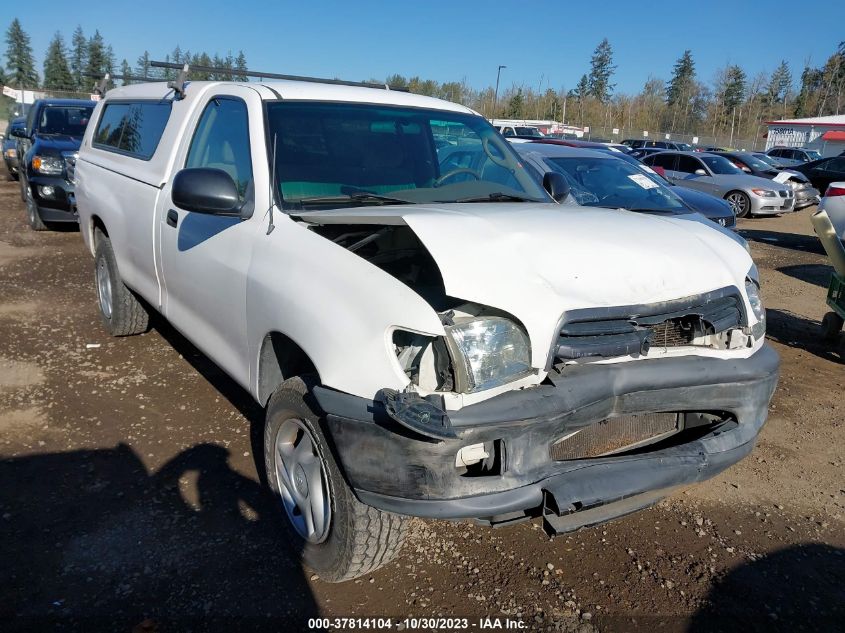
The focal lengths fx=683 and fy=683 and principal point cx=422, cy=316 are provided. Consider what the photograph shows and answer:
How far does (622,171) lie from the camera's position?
846cm

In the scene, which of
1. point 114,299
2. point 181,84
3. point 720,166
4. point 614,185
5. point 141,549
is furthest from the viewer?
point 720,166

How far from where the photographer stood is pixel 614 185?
26.8ft

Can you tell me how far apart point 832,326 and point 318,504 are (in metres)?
5.79

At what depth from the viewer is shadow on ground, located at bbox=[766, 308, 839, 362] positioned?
6.46 meters

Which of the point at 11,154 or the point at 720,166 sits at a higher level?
the point at 720,166

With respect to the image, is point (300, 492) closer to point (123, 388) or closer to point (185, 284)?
point (185, 284)

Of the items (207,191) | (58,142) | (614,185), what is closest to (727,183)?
(614,185)

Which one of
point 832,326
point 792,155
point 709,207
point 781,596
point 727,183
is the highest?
point 792,155

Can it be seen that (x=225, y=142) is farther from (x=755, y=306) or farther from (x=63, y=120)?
(x=63, y=120)

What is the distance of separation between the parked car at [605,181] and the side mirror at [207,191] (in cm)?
506

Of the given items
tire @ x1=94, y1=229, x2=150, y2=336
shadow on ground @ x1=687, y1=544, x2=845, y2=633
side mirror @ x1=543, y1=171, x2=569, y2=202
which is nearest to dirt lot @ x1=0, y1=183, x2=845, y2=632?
shadow on ground @ x1=687, y1=544, x2=845, y2=633

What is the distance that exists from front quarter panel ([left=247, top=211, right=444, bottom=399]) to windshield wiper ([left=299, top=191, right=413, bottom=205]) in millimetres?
241

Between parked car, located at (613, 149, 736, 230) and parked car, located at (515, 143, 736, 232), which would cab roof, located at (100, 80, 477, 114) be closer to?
parked car, located at (515, 143, 736, 232)

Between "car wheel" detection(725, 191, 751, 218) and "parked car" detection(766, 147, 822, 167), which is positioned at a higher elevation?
"parked car" detection(766, 147, 822, 167)
